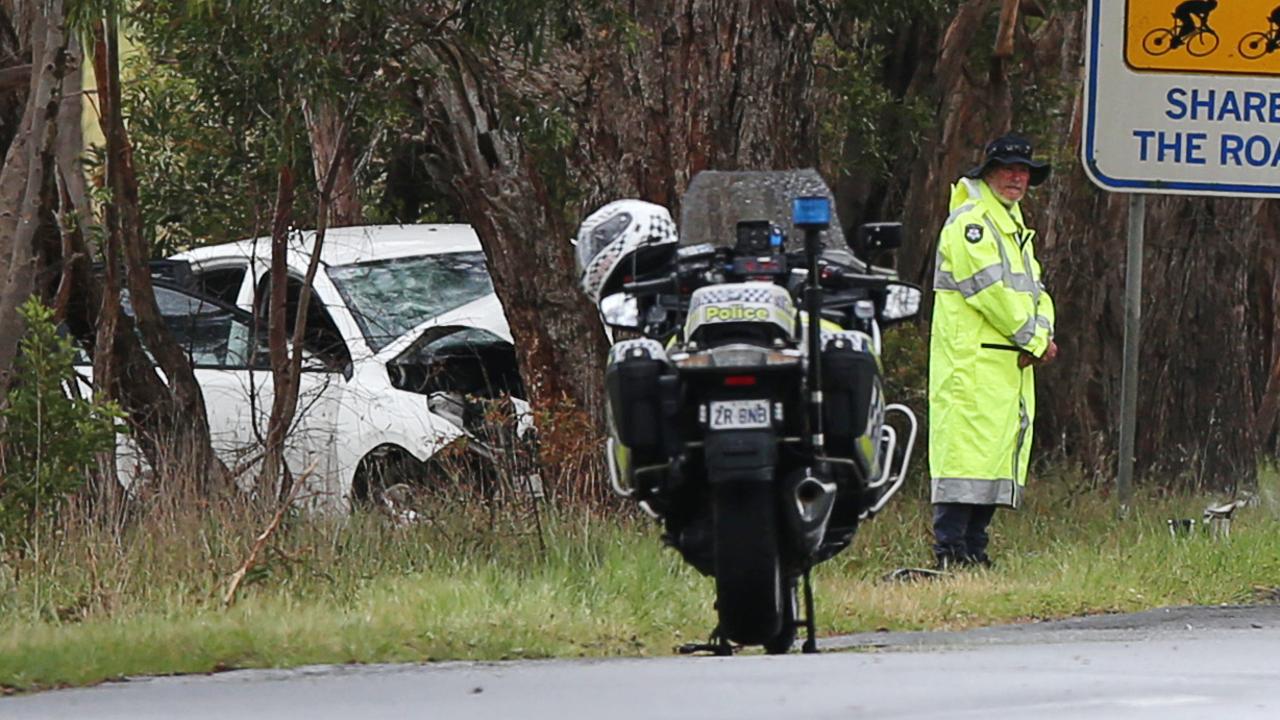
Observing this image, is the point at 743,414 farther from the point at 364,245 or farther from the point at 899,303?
the point at 364,245

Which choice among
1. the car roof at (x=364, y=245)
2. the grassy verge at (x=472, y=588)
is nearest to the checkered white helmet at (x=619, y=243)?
the grassy verge at (x=472, y=588)

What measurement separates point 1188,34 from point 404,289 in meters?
4.93

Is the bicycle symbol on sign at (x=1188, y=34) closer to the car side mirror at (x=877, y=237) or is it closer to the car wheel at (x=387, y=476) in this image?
the car wheel at (x=387, y=476)

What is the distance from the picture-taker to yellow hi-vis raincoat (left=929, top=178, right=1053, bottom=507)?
37.5 feet

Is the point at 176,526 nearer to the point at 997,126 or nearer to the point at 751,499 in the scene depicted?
the point at 751,499

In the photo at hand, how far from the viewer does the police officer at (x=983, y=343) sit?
37.5 feet

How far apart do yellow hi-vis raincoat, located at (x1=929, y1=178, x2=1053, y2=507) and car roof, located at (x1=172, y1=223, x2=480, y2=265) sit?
4401mm

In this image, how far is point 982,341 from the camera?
1155cm

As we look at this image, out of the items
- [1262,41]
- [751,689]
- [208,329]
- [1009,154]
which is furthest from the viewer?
[208,329]

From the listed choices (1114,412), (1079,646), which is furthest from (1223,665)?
(1114,412)

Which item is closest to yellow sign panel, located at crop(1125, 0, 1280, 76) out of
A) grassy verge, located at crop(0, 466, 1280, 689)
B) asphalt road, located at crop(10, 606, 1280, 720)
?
grassy verge, located at crop(0, 466, 1280, 689)

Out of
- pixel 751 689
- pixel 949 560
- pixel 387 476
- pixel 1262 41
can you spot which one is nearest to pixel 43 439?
pixel 387 476

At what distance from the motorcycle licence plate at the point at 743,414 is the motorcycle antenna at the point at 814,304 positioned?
0.65ft

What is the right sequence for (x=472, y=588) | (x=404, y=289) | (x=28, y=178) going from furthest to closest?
(x=404, y=289) < (x=28, y=178) < (x=472, y=588)
